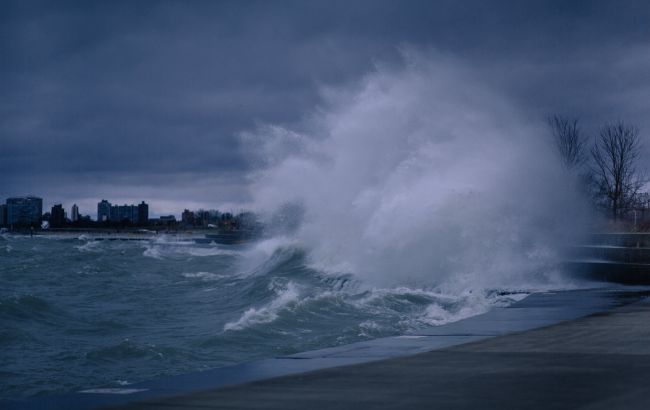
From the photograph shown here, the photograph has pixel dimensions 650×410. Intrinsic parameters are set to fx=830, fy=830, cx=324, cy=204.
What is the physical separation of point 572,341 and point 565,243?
1378 cm

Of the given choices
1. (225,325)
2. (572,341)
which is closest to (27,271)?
(225,325)

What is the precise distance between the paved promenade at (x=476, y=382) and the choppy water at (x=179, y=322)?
342 centimetres

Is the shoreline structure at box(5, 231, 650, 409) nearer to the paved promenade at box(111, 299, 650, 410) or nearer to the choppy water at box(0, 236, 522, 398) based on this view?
the paved promenade at box(111, 299, 650, 410)

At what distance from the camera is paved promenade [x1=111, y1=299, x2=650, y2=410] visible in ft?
18.7

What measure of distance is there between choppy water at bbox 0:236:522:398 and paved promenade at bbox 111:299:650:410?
11.2 feet

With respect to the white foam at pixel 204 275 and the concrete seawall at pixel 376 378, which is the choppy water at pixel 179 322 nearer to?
the white foam at pixel 204 275

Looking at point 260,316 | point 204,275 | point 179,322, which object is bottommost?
point 179,322

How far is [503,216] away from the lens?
2247cm

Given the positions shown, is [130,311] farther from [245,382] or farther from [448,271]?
[245,382]

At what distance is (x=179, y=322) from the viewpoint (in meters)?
14.8

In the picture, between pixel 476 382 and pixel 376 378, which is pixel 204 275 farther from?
pixel 476 382

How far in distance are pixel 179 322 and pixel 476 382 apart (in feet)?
30.2

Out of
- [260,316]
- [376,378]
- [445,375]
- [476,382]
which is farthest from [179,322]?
[476,382]

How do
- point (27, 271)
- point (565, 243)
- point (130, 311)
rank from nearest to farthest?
point (130, 311) → point (565, 243) → point (27, 271)
